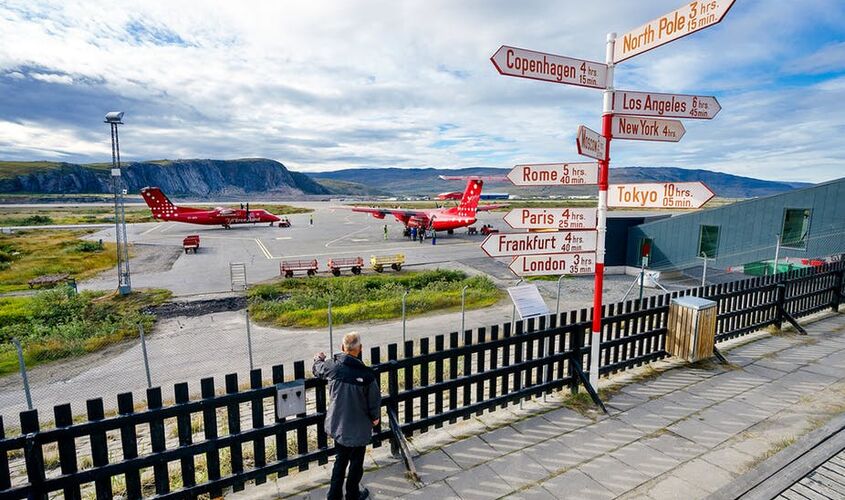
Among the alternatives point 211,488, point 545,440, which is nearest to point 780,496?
point 545,440

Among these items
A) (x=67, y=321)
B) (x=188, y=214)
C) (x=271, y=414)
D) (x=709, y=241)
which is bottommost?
(x=67, y=321)

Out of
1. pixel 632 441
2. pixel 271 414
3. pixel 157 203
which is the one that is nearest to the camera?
pixel 632 441

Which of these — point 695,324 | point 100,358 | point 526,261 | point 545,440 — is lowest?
point 100,358

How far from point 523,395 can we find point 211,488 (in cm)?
398

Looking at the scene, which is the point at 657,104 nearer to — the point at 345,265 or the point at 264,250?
the point at 345,265

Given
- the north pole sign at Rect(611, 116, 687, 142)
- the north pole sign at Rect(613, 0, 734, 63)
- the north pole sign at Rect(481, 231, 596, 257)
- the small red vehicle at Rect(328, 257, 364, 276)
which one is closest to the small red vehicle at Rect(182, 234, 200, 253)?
the small red vehicle at Rect(328, 257, 364, 276)

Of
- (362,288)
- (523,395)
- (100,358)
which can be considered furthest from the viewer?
(362,288)

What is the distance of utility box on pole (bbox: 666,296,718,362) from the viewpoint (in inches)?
287

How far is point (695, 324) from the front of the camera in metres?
7.23

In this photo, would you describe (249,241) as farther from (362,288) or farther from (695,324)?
(695,324)

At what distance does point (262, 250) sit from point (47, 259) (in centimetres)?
1414

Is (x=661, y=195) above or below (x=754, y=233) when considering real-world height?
above

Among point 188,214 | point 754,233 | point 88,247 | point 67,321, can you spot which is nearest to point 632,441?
point 67,321

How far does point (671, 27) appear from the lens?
4.84 m
